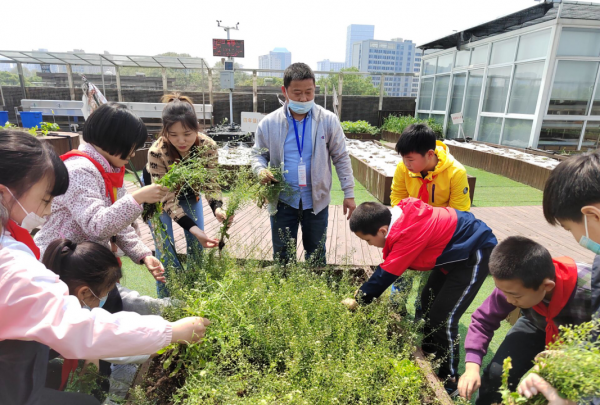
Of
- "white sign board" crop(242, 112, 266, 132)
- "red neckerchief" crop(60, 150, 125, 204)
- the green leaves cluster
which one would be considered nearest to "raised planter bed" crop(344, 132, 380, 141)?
the green leaves cluster

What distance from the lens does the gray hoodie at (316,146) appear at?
2.55 metres

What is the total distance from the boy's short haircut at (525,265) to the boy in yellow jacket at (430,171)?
1024mm

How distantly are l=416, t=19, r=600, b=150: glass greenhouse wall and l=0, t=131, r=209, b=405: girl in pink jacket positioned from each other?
10.00 meters

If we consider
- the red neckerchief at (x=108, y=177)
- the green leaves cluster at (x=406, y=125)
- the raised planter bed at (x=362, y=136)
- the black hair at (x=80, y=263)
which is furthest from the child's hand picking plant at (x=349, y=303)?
the green leaves cluster at (x=406, y=125)

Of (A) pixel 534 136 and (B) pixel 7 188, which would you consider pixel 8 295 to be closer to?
(B) pixel 7 188

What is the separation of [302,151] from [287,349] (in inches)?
57.4

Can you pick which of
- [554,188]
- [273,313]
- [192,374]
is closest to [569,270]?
[554,188]

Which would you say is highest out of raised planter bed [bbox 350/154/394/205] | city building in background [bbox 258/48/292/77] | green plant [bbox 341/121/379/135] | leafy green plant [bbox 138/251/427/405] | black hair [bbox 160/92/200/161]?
city building in background [bbox 258/48/292/77]

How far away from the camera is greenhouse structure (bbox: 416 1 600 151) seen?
8180 mm

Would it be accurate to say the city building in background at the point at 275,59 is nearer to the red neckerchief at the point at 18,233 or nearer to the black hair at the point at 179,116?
the black hair at the point at 179,116

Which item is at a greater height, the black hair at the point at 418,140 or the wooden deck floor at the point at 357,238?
the black hair at the point at 418,140

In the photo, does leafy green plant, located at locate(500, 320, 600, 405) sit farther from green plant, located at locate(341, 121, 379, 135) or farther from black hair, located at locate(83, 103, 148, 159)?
green plant, located at locate(341, 121, 379, 135)

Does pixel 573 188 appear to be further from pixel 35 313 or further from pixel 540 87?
pixel 540 87

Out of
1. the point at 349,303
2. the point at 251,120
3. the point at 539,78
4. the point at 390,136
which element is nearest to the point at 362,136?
Result: the point at 390,136
